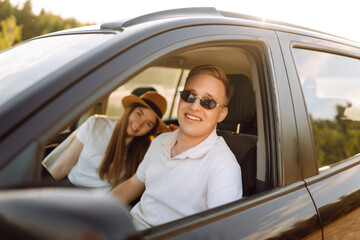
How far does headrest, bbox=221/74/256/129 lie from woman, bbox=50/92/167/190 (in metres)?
0.93

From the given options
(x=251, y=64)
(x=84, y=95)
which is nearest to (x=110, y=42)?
(x=84, y=95)

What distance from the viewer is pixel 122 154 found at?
2.68 m

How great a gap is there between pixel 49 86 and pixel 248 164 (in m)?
1.22

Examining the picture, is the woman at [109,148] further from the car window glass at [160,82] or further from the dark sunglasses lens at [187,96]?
the dark sunglasses lens at [187,96]

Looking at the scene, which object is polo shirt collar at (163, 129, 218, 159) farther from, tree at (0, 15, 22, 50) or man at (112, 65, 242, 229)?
tree at (0, 15, 22, 50)

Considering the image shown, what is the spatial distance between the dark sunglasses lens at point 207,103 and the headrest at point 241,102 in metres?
0.29

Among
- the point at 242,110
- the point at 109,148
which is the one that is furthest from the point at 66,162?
the point at 242,110

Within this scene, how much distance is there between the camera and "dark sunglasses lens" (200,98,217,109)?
1.83m

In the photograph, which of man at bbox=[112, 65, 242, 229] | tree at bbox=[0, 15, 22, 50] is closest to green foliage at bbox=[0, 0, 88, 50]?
tree at bbox=[0, 15, 22, 50]

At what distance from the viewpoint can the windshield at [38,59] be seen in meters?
1.08

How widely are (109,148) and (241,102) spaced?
124cm

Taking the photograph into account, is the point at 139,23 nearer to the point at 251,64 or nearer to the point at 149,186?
the point at 251,64

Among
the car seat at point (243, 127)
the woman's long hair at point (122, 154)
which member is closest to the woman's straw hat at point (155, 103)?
the woman's long hair at point (122, 154)

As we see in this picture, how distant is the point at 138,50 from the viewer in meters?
1.08
